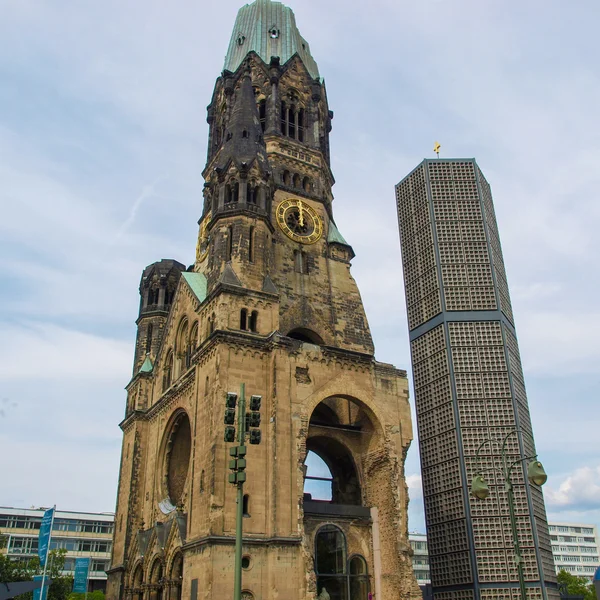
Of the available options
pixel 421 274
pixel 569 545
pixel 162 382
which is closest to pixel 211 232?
pixel 162 382

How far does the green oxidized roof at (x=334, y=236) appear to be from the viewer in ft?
152

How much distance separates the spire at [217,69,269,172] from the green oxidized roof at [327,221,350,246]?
681 centimetres

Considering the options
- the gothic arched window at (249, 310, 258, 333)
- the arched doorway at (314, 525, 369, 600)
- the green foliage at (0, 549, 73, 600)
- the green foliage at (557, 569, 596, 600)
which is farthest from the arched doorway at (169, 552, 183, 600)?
the green foliage at (557, 569, 596, 600)

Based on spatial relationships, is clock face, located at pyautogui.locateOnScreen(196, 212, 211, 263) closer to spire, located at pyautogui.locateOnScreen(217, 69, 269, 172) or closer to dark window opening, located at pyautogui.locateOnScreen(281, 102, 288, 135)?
spire, located at pyautogui.locateOnScreen(217, 69, 269, 172)

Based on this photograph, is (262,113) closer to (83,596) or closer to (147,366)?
(147,366)

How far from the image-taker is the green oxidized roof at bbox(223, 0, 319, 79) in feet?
179

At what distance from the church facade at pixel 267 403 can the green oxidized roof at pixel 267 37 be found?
13.7ft

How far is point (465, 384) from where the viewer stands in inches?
1754

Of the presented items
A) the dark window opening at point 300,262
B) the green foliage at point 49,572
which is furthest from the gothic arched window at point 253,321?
the green foliage at point 49,572

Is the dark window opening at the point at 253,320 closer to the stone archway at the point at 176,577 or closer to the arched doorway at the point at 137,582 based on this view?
the stone archway at the point at 176,577

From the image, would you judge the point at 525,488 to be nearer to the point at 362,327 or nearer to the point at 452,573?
the point at 452,573

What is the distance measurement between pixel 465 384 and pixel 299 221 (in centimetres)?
1567

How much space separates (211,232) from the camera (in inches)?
1622

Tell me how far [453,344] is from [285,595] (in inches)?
861
